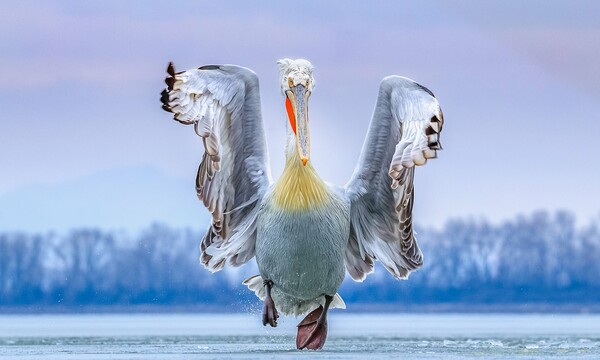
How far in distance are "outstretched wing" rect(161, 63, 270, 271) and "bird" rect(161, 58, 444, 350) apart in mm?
10

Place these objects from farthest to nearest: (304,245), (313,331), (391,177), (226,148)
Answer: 1. (313,331)
2. (226,148)
3. (304,245)
4. (391,177)

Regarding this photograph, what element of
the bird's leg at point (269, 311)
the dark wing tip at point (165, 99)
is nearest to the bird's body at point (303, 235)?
the bird's leg at point (269, 311)

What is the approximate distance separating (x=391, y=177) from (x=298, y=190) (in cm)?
89

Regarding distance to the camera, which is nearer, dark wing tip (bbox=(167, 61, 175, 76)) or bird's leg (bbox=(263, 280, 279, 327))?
dark wing tip (bbox=(167, 61, 175, 76))

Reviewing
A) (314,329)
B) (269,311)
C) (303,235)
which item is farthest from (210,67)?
(314,329)

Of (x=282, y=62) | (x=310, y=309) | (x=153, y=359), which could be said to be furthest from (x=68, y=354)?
(x=282, y=62)

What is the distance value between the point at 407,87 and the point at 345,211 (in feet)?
5.04

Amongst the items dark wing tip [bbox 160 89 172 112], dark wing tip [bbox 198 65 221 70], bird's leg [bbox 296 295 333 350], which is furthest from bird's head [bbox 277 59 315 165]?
bird's leg [bbox 296 295 333 350]

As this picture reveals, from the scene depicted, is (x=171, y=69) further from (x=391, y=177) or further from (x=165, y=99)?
(x=391, y=177)

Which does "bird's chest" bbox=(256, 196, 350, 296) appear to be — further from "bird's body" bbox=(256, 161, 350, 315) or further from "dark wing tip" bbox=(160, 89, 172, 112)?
"dark wing tip" bbox=(160, 89, 172, 112)

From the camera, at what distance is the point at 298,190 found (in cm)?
1343

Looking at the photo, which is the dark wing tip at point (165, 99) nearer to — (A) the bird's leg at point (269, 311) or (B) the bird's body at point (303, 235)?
(B) the bird's body at point (303, 235)

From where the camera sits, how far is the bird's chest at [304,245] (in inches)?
532

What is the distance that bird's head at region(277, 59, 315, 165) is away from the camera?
13.0 metres
